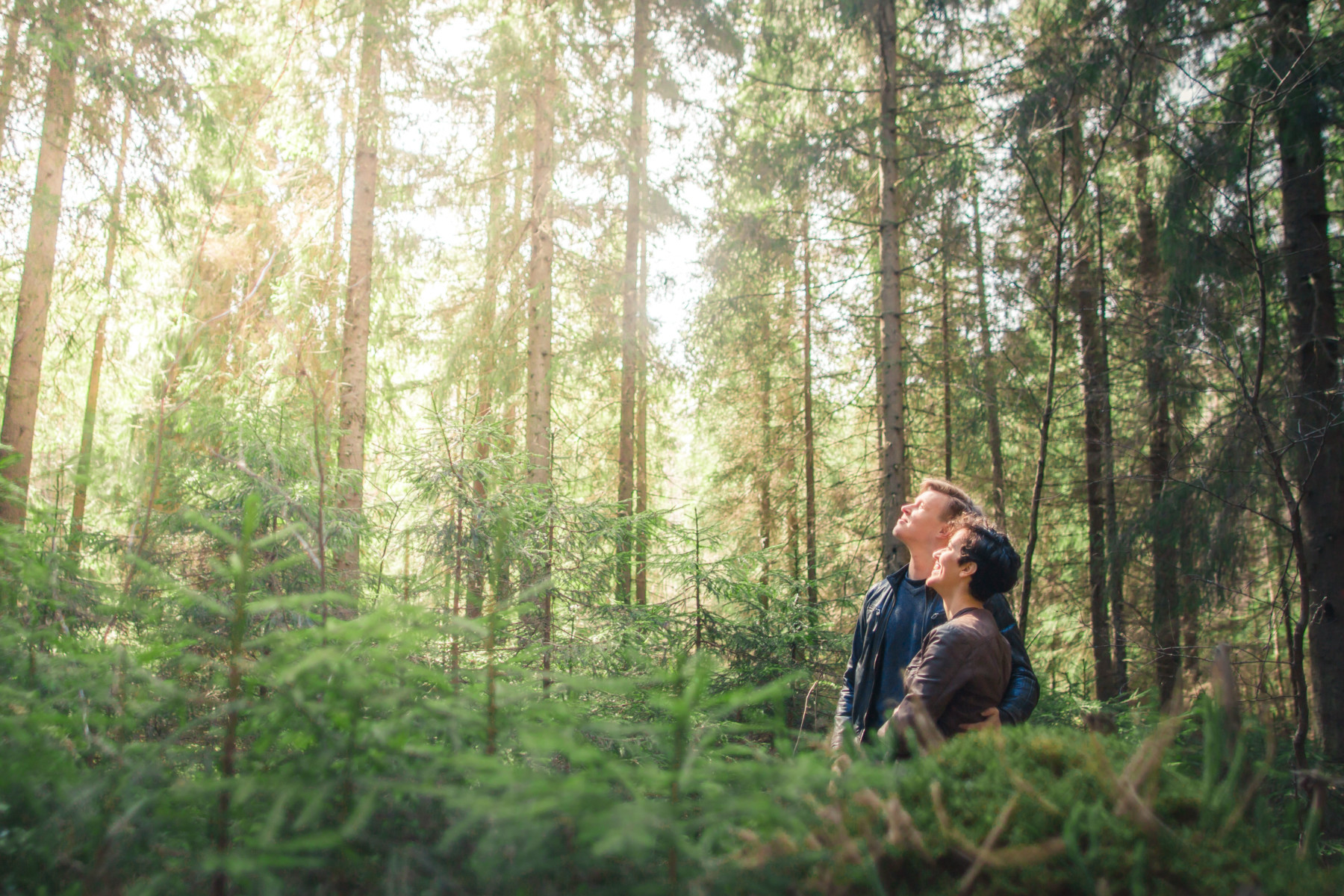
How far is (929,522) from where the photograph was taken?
128 inches

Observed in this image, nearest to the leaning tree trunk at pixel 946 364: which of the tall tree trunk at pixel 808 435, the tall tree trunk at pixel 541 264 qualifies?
the tall tree trunk at pixel 808 435

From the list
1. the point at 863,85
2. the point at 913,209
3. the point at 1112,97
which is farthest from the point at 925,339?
the point at 1112,97

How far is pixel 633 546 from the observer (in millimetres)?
5395

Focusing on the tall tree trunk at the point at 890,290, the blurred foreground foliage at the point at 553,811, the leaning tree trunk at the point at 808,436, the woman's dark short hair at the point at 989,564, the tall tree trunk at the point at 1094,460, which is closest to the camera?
the blurred foreground foliage at the point at 553,811

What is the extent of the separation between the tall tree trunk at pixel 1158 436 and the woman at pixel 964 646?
3.85 m

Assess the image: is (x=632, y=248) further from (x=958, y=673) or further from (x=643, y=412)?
(x=958, y=673)

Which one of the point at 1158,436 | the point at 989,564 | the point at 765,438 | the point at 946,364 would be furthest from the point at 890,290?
the point at 765,438

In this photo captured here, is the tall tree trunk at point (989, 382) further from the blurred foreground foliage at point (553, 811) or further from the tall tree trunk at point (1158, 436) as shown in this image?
the blurred foreground foliage at point (553, 811)

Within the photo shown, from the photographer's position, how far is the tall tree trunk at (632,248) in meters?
11.6

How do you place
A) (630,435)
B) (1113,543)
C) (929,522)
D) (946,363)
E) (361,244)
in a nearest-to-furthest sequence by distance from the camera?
(929,522)
(1113,543)
(361,244)
(946,363)
(630,435)

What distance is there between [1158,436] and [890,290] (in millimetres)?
5573

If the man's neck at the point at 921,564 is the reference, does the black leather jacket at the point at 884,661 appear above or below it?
below

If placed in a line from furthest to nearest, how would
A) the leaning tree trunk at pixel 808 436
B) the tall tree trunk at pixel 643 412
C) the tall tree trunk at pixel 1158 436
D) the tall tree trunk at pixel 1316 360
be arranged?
the leaning tree trunk at pixel 808 436
the tall tree trunk at pixel 643 412
the tall tree trunk at pixel 1158 436
the tall tree trunk at pixel 1316 360

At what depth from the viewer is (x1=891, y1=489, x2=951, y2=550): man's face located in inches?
127
